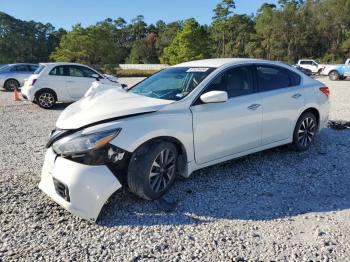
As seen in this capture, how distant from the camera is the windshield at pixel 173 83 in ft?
14.5

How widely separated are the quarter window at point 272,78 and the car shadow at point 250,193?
3.72 feet

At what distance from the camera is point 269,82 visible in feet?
17.1

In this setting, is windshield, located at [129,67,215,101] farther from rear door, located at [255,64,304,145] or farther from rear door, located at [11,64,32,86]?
rear door, located at [11,64,32,86]

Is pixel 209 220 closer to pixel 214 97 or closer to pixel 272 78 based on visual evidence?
pixel 214 97

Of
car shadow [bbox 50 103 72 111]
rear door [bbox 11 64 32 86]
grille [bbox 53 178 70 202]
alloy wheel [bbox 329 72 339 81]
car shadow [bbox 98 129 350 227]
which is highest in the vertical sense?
rear door [bbox 11 64 32 86]

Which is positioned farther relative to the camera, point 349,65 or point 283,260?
point 349,65

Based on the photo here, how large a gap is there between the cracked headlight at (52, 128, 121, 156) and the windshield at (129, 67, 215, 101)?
3.50ft

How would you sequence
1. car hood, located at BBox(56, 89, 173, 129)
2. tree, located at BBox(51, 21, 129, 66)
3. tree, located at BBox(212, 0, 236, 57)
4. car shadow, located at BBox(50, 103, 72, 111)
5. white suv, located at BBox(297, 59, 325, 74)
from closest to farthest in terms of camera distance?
car hood, located at BBox(56, 89, 173, 129), car shadow, located at BBox(50, 103, 72, 111), white suv, located at BBox(297, 59, 325, 74), tree, located at BBox(51, 21, 129, 66), tree, located at BBox(212, 0, 236, 57)

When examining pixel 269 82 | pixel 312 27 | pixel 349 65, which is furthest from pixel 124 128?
pixel 312 27

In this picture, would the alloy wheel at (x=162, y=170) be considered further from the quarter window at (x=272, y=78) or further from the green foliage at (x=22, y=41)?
the green foliage at (x=22, y=41)

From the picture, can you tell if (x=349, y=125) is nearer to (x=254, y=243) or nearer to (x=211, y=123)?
(x=211, y=123)

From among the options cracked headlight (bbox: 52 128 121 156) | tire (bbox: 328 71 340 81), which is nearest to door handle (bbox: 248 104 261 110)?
cracked headlight (bbox: 52 128 121 156)

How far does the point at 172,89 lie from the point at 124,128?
3.77 ft

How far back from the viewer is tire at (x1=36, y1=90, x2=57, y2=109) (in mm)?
11438
